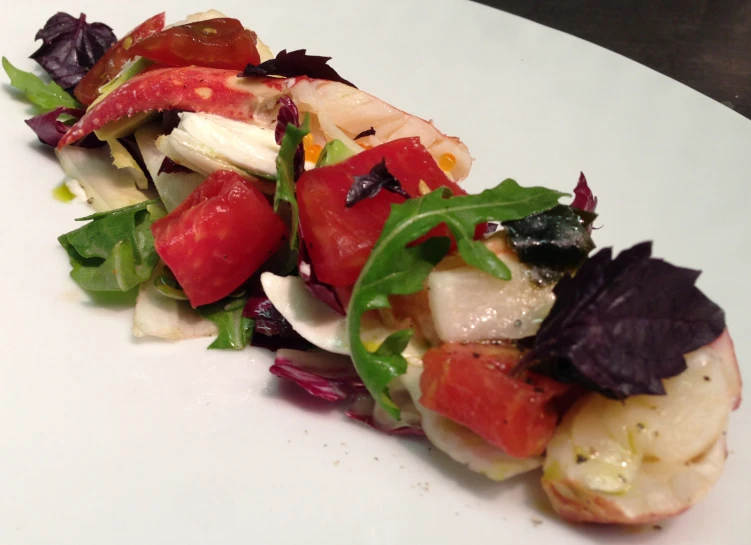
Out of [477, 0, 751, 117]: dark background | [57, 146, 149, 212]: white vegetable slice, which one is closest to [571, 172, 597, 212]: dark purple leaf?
[57, 146, 149, 212]: white vegetable slice

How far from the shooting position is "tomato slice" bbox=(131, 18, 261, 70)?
2660 millimetres

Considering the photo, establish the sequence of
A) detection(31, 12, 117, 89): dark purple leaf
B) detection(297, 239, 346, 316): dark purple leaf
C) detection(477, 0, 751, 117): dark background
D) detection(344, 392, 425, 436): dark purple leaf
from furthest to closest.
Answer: detection(477, 0, 751, 117): dark background
detection(31, 12, 117, 89): dark purple leaf
detection(297, 239, 346, 316): dark purple leaf
detection(344, 392, 425, 436): dark purple leaf

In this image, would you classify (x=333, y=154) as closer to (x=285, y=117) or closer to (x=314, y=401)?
(x=285, y=117)

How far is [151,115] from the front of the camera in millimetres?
2648

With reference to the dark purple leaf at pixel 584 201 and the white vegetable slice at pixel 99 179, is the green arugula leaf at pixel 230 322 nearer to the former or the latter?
the white vegetable slice at pixel 99 179

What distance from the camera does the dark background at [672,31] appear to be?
16.3 feet

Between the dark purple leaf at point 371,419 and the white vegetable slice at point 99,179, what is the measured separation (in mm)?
1317

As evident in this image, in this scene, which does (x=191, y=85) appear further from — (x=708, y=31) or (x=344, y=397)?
(x=708, y=31)

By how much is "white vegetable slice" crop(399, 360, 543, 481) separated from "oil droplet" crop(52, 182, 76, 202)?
5.35 ft

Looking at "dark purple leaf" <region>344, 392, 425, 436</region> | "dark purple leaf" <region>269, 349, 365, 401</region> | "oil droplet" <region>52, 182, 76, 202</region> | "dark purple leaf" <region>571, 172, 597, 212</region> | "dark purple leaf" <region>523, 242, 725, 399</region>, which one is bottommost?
"dark purple leaf" <region>344, 392, 425, 436</region>

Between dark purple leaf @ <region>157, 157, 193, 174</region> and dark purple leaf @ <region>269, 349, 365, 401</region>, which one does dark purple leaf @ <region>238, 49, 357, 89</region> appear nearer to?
dark purple leaf @ <region>157, 157, 193, 174</region>

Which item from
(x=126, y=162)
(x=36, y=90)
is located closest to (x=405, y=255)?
(x=126, y=162)

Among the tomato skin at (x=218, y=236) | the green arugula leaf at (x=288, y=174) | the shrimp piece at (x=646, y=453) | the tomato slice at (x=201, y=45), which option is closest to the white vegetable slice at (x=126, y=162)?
the tomato slice at (x=201, y=45)

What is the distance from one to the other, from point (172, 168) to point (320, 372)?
39.1 inches
